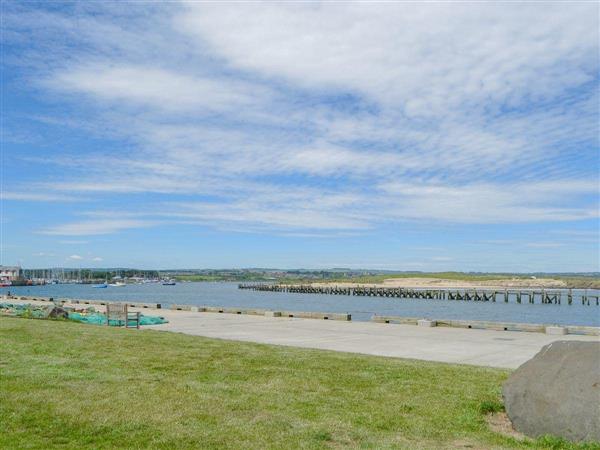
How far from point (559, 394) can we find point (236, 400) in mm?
4417

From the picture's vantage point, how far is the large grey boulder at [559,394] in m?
6.82

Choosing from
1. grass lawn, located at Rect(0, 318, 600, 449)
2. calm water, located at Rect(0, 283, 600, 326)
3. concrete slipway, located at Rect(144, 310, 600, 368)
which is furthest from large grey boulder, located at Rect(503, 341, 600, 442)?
calm water, located at Rect(0, 283, 600, 326)

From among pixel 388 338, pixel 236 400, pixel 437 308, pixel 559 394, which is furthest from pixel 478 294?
pixel 559 394

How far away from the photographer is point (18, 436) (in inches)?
273

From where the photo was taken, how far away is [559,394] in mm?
7168

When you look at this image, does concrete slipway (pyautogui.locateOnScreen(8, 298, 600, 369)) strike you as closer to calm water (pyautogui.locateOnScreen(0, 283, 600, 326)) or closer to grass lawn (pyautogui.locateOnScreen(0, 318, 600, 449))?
grass lawn (pyautogui.locateOnScreen(0, 318, 600, 449))

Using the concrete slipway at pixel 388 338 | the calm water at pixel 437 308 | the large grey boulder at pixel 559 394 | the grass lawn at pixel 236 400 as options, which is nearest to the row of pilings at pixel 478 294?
the calm water at pixel 437 308

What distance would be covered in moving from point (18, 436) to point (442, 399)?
581 centimetres

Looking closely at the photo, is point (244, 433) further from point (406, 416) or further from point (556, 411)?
point (556, 411)

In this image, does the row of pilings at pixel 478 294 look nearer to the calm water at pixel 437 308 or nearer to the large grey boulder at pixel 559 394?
the calm water at pixel 437 308

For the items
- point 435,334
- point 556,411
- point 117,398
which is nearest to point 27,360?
point 117,398

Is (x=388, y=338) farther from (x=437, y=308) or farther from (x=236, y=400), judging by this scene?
(x=437, y=308)

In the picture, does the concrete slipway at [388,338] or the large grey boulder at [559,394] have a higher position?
the large grey boulder at [559,394]

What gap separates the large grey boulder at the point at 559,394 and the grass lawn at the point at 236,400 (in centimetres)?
31
